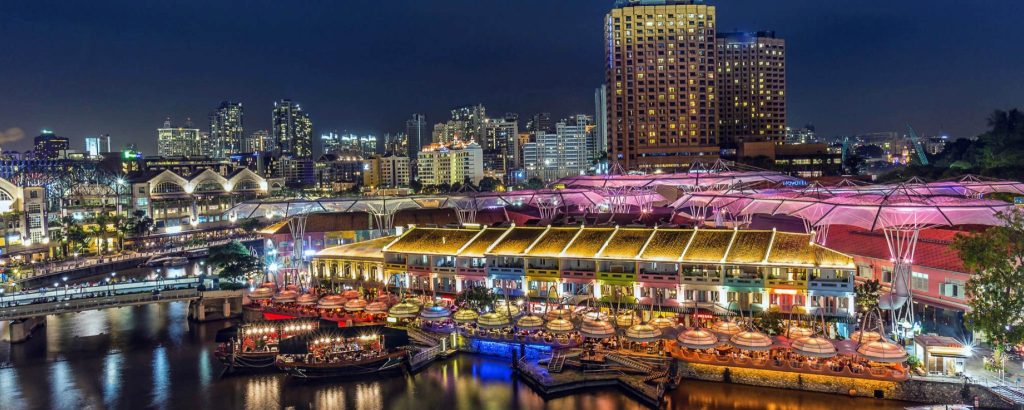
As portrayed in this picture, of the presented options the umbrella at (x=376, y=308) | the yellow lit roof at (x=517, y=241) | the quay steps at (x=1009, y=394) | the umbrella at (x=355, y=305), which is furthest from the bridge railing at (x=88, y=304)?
the quay steps at (x=1009, y=394)

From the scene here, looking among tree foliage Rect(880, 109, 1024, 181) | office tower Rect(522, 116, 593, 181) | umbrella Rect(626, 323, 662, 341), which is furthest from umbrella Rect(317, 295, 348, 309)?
office tower Rect(522, 116, 593, 181)

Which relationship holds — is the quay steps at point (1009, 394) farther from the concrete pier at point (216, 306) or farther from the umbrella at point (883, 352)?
the concrete pier at point (216, 306)

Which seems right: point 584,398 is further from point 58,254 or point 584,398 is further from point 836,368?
point 58,254

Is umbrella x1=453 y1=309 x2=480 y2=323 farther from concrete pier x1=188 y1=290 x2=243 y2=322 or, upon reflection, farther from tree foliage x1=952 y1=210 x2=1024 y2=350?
tree foliage x1=952 y1=210 x2=1024 y2=350

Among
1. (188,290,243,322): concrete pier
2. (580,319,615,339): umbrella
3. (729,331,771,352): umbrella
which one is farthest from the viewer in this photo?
(188,290,243,322): concrete pier

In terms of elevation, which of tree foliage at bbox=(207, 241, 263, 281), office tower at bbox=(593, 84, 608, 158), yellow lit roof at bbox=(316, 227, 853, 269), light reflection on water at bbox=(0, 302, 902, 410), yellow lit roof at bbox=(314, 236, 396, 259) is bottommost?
light reflection on water at bbox=(0, 302, 902, 410)

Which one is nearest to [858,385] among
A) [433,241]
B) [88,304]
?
[433,241]
